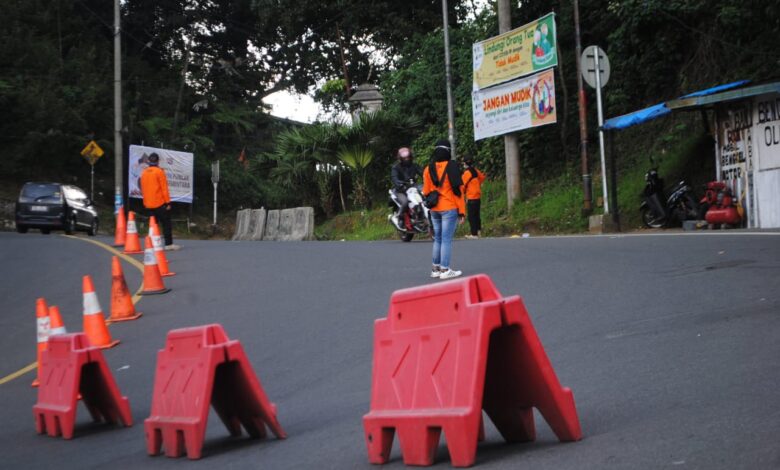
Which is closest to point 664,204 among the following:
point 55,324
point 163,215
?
point 163,215

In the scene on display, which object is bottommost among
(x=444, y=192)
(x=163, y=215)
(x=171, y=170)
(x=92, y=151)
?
(x=444, y=192)

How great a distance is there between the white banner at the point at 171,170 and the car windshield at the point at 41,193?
11121 mm

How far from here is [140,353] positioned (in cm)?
1095

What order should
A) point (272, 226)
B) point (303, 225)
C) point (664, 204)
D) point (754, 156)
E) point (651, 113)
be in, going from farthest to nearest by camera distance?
point (272, 226) → point (303, 225) → point (664, 204) → point (651, 113) → point (754, 156)

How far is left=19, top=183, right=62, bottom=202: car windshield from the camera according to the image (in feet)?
109

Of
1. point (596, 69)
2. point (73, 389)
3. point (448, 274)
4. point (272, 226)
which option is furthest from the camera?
point (272, 226)

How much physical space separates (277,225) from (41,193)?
24.8 ft

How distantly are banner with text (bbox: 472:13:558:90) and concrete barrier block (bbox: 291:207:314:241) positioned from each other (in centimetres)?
700

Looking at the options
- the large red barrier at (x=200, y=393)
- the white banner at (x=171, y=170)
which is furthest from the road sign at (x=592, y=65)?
Answer: the white banner at (x=171, y=170)

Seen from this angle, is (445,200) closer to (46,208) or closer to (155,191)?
(155,191)

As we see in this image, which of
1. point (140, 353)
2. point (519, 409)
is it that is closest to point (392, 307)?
point (519, 409)

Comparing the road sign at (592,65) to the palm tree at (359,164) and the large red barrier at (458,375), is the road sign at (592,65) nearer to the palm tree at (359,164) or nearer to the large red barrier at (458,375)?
the palm tree at (359,164)

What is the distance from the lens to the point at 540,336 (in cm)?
932

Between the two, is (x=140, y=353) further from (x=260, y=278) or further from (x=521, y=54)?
(x=521, y=54)
